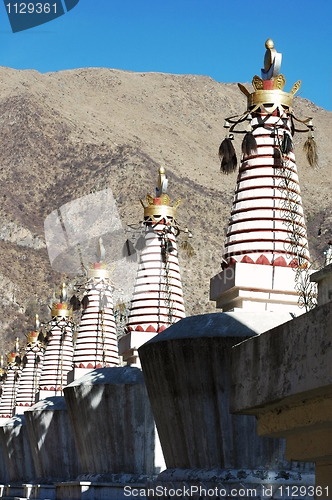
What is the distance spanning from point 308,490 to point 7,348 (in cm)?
7446

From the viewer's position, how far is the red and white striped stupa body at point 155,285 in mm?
20531

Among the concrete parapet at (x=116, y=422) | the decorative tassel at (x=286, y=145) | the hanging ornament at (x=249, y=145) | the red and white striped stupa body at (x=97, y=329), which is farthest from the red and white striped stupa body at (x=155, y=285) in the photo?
the red and white striped stupa body at (x=97, y=329)

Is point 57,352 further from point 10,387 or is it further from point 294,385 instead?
point 294,385

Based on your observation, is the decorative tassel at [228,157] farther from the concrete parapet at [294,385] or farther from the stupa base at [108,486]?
the concrete parapet at [294,385]

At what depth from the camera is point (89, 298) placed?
Result: 28.3 m

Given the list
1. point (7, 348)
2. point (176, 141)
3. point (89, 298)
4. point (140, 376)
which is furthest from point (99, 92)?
point (140, 376)

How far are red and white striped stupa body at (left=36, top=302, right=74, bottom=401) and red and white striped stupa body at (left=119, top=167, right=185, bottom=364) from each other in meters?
12.1

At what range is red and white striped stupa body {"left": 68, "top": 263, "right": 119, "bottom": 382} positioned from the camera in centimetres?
2740

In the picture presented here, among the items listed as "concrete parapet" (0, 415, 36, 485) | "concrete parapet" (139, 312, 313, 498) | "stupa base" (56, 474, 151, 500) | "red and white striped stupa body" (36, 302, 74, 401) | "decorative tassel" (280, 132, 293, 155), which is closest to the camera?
"concrete parapet" (139, 312, 313, 498)

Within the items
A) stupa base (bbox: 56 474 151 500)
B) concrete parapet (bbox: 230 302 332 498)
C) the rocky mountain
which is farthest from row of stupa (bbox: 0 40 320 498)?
the rocky mountain

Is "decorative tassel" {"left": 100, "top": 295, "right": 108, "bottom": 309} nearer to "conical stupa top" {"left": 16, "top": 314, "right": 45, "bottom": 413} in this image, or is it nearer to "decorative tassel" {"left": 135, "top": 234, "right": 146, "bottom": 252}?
"decorative tassel" {"left": 135, "top": 234, "right": 146, "bottom": 252}

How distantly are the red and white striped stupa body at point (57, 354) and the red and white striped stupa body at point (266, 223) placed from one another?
18122mm

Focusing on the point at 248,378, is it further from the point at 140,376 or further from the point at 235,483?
the point at 140,376

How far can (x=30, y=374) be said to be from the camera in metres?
38.3
